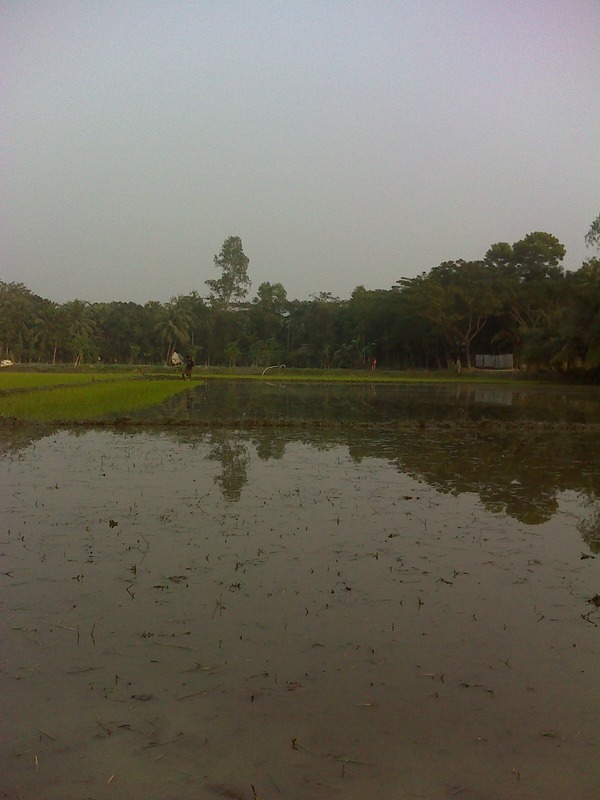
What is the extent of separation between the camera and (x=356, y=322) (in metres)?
70.6

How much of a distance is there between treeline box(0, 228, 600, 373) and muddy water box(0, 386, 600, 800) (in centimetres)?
3821

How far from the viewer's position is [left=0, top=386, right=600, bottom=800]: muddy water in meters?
3.15

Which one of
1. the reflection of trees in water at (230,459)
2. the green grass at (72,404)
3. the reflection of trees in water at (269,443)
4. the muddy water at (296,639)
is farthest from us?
the green grass at (72,404)

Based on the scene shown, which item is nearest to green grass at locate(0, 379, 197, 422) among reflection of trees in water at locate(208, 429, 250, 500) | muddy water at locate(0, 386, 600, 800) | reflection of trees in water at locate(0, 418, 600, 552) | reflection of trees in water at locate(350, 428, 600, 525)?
reflection of trees in water at locate(0, 418, 600, 552)

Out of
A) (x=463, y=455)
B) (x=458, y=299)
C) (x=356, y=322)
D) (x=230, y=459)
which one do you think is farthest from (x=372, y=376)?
(x=230, y=459)

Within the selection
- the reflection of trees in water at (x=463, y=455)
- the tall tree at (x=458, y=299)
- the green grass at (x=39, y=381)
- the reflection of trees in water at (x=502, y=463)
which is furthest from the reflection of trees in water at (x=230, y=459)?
the tall tree at (x=458, y=299)

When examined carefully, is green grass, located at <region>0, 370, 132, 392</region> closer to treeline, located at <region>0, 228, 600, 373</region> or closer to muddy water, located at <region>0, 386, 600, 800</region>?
muddy water, located at <region>0, 386, 600, 800</region>

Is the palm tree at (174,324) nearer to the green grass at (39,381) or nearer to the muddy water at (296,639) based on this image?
the green grass at (39,381)

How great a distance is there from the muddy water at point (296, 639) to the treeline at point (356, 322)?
125 ft

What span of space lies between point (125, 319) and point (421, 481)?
74304mm

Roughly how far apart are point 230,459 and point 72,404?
11974 mm

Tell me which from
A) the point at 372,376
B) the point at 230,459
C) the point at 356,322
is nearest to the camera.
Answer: the point at 230,459

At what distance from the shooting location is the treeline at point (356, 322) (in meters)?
51.3

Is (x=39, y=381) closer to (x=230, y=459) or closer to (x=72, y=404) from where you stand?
(x=72, y=404)
